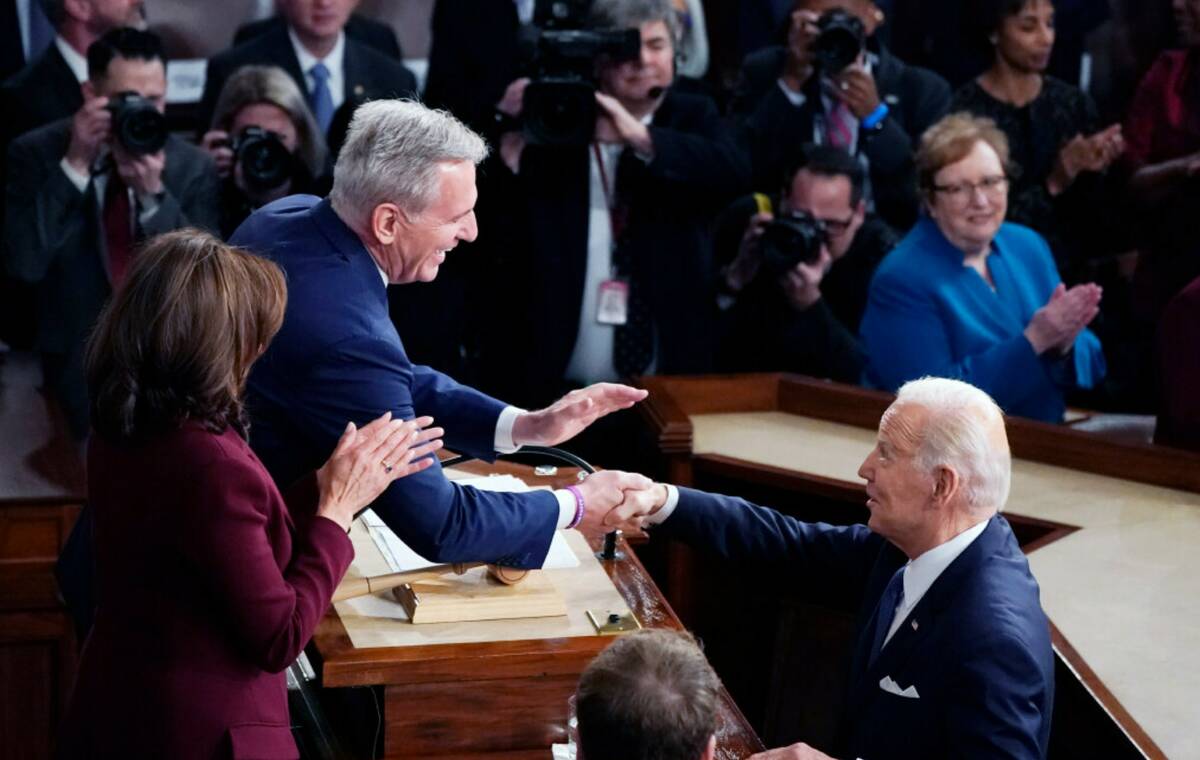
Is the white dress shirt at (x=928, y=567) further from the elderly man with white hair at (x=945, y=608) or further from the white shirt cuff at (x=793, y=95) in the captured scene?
the white shirt cuff at (x=793, y=95)

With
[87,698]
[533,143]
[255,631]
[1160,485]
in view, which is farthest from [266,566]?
[533,143]

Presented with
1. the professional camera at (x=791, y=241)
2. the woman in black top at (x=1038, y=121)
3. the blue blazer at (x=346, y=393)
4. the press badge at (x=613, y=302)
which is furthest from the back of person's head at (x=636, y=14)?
the blue blazer at (x=346, y=393)

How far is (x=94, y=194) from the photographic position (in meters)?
4.52

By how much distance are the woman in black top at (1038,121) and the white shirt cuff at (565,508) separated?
2979 mm

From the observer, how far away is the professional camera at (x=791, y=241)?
4.66 meters

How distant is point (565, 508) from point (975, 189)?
204cm

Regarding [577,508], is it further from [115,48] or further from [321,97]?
[321,97]

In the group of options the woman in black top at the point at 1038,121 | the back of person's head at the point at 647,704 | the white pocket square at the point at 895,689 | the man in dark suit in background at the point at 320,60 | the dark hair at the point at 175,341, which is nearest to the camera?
the back of person's head at the point at 647,704

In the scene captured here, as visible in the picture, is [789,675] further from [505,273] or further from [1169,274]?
[1169,274]

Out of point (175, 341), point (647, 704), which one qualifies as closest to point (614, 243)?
point (175, 341)

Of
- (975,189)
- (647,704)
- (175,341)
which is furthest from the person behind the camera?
(975,189)

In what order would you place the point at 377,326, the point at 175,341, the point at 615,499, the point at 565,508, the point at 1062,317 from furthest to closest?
the point at 1062,317 → the point at 615,499 → the point at 565,508 → the point at 377,326 → the point at 175,341

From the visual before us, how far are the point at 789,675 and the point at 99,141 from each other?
7.66 feet

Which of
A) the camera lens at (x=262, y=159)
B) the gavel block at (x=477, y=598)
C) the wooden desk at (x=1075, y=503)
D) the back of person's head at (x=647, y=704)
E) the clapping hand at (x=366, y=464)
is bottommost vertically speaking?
the wooden desk at (x=1075, y=503)
